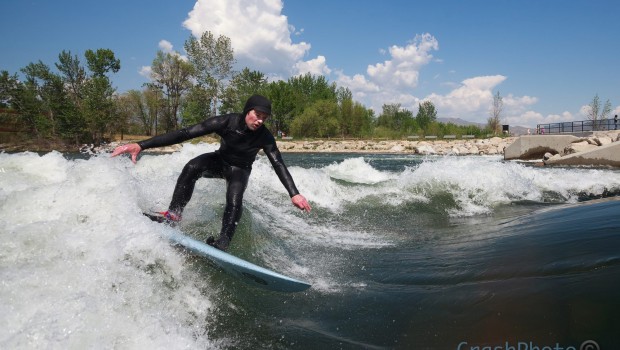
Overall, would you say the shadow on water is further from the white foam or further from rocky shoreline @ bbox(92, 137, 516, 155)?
rocky shoreline @ bbox(92, 137, 516, 155)

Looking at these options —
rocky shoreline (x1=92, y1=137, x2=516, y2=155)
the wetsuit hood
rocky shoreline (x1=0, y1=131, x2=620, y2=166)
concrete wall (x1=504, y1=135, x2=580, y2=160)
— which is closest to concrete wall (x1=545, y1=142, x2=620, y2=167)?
rocky shoreline (x1=0, y1=131, x2=620, y2=166)

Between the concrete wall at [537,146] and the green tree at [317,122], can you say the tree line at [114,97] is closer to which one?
the green tree at [317,122]

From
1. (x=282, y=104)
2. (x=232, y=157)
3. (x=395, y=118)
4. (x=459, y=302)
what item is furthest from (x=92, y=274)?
(x=395, y=118)

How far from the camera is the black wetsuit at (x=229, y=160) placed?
4480mm

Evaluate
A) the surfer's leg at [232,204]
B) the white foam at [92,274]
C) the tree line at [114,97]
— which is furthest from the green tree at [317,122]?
the white foam at [92,274]

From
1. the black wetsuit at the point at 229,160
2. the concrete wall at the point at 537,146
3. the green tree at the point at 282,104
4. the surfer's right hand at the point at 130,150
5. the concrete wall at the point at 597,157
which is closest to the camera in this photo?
the surfer's right hand at the point at 130,150

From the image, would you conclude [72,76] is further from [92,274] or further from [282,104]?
[92,274]

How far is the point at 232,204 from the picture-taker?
4.44m

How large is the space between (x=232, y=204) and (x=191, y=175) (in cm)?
66

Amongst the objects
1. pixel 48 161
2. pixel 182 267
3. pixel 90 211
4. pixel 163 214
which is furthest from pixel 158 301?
pixel 48 161

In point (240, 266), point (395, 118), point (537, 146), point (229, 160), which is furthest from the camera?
point (395, 118)

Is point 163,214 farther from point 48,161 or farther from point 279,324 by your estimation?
point 48,161

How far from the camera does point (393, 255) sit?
17.6 ft

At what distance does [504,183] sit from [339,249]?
7.45 meters
